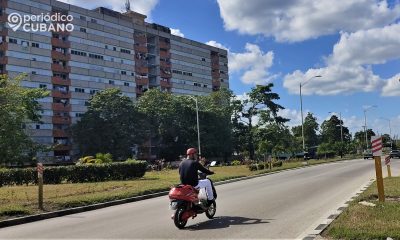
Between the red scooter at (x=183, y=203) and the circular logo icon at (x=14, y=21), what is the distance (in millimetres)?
79917

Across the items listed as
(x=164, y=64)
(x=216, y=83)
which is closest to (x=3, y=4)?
(x=164, y=64)

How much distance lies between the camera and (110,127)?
264ft

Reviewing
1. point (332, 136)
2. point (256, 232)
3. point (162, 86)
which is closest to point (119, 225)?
point (256, 232)

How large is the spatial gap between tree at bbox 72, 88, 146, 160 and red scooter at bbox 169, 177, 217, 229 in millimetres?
69650

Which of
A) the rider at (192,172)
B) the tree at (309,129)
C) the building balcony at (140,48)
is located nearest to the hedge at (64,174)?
the rider at (192,172)

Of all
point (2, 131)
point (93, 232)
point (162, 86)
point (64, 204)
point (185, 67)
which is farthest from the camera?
point (185, 67)

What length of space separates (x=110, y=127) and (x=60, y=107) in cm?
1478

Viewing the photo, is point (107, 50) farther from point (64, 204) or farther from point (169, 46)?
point (64, 204)

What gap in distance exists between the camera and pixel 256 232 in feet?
32.5

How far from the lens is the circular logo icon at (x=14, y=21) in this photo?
8281 cm

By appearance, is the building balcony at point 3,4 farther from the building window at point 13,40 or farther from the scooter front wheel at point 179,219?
the scooter front wheel at point 179,219

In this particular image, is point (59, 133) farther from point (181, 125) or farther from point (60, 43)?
point (181, 125)

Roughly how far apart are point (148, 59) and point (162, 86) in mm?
7034

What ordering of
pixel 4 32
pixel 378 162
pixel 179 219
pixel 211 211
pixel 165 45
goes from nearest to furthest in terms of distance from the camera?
pixel 179 219, pixel 211 211, pixel 378 162, pixel 4 32, pixel 165 45
